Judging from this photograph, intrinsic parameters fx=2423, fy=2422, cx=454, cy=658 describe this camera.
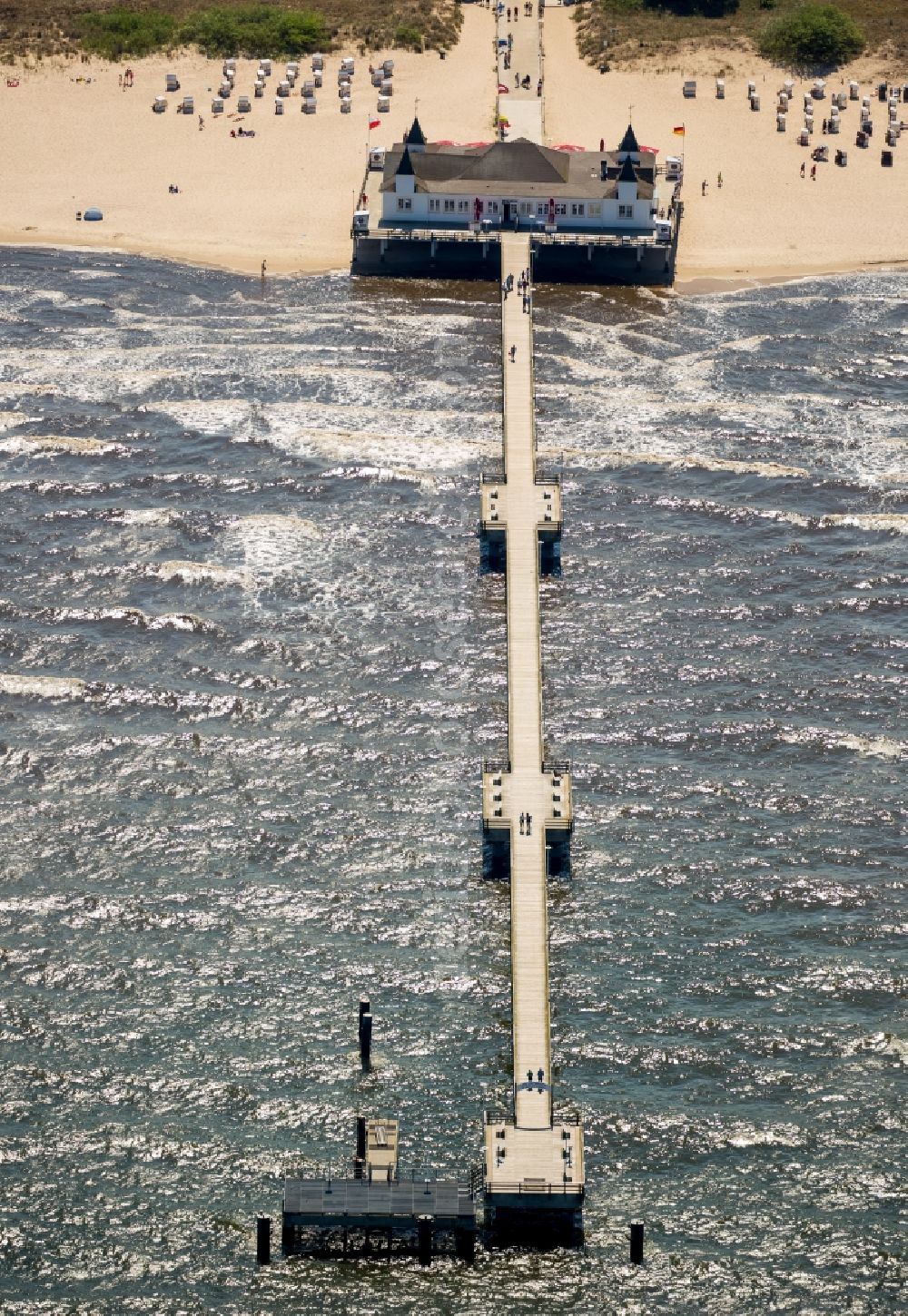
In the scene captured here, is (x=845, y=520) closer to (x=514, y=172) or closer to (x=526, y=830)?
(x=526, y=830)

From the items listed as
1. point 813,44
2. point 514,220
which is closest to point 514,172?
point 514,220

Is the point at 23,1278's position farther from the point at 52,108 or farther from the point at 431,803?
the point at 52,108

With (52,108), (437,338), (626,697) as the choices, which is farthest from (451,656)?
(52,108)

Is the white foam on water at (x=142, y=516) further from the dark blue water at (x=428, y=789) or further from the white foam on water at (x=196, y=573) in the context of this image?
the white foam on water at (x=196, y=573)

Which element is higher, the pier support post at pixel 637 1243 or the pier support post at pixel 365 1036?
the pier support post at pixel 365 1036

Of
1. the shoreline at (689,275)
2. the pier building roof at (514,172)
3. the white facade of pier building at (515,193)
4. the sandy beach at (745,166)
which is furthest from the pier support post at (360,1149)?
the pier building roof at (514,172)

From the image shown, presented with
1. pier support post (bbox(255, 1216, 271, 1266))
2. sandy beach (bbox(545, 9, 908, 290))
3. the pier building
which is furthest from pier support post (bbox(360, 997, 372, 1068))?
sandy beach (bbox(545, 9, 908, 290))

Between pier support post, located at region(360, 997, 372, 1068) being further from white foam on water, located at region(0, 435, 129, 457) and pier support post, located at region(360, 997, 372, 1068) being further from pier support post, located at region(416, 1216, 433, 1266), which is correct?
white foam on water, located at region(0, 435, 129, 457)
